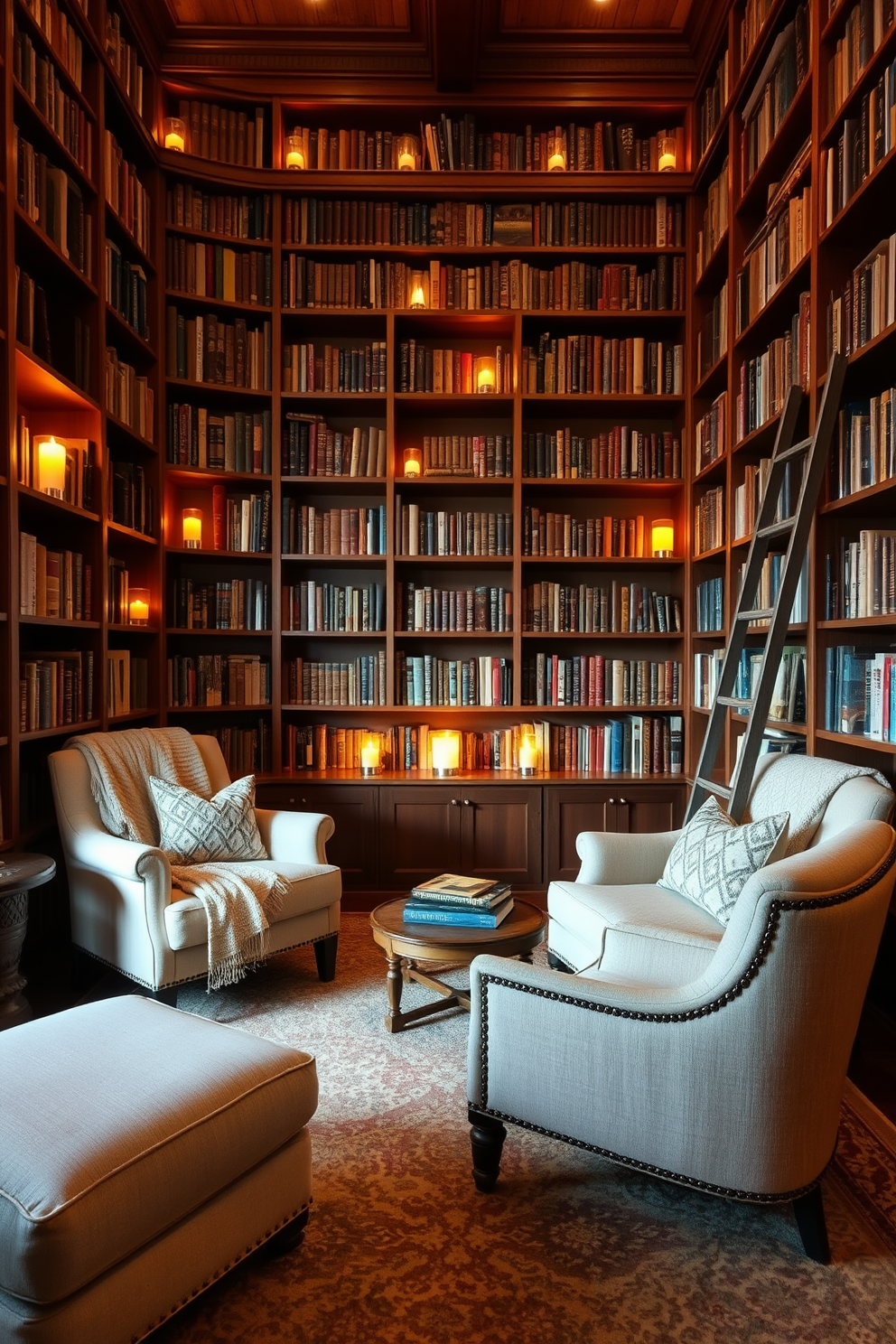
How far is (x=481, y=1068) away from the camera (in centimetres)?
183

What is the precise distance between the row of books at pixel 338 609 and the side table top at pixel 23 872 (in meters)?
1.95

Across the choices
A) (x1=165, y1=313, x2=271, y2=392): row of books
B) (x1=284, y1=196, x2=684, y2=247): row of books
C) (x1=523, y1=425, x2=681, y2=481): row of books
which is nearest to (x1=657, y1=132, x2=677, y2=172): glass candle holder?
(x1=284, y1=196, x2=684, y2=247): row of books

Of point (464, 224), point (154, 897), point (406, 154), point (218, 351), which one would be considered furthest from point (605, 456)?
point (154, 897)

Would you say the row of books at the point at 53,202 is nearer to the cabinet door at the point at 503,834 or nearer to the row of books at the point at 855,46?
the row of books at the point at 855,46

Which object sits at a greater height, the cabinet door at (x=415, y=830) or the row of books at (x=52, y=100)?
the row of books at (x=52, y=100)

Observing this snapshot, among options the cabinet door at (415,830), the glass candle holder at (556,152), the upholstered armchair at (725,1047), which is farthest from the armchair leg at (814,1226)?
the glass candle holder at (556,152)

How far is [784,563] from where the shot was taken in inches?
113

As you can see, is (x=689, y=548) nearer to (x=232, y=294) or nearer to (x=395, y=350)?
(x=395, y=350)

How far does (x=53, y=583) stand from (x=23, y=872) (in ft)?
3.73

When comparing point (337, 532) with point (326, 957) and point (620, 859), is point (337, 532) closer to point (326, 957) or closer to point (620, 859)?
point (326, 957)

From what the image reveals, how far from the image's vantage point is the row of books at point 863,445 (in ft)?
7.80

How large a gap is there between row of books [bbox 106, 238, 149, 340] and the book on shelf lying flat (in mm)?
2629

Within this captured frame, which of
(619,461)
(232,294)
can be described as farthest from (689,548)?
(232,294)

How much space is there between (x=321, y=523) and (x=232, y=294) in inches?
44.9
